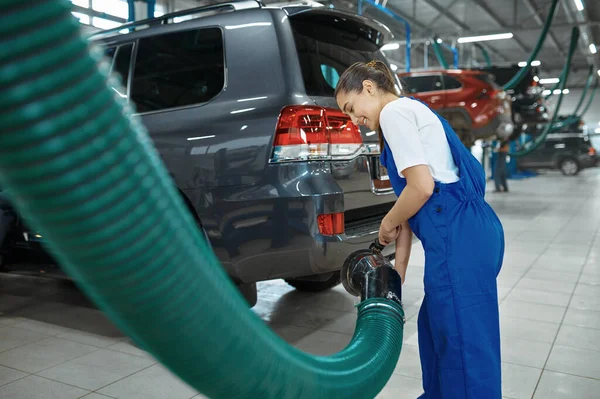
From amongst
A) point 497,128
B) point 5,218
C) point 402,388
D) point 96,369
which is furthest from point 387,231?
point 497,128

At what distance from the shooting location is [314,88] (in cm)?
298

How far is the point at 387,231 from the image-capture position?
6.56ft

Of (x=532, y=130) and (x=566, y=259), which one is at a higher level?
(x=532, y=130)

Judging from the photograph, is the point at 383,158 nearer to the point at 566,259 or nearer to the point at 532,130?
the point at 566,259

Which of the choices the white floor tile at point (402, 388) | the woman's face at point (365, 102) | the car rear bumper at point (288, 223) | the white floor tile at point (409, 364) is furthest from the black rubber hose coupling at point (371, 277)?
the white floor tile at point (409, 364)

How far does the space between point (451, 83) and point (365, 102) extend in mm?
8961

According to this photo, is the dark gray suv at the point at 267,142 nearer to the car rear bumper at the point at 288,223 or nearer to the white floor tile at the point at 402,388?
the car rear bumper at the point at 288,223

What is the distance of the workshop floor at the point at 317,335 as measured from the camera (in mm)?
2662

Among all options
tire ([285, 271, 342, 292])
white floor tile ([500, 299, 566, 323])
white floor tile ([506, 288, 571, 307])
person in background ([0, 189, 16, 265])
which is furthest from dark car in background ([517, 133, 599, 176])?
person in background ([0, 189, 16, 265])

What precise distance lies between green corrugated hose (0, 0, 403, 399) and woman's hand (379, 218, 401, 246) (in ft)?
3.64

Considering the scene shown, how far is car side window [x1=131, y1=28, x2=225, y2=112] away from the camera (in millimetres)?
3137

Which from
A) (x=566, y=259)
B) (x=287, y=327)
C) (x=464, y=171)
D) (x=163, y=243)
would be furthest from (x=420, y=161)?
(x=566, y=259)

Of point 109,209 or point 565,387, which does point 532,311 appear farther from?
point 109,209

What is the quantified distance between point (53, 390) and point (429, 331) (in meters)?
1.83
